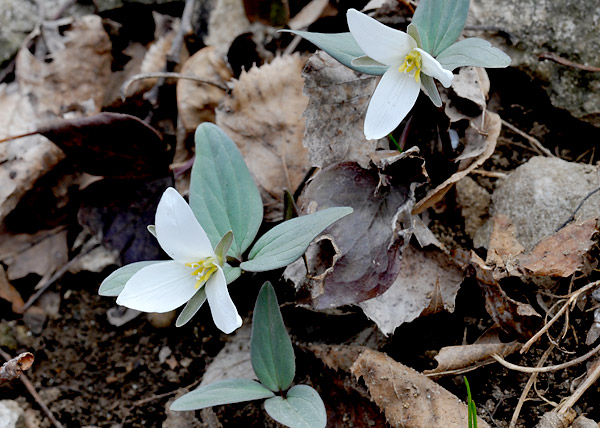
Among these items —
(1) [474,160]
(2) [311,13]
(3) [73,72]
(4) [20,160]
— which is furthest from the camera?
(3) [73,72]

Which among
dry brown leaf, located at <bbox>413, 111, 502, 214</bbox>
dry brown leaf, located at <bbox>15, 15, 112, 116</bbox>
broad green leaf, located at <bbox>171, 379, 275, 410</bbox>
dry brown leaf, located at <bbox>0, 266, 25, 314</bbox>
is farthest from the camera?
dry brown leaf, located at <bbox>15, 15, 112, 116</bbox>

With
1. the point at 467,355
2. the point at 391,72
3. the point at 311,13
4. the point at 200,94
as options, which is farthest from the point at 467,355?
the point at 311,13

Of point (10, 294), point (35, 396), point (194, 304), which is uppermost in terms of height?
point (194, 304)

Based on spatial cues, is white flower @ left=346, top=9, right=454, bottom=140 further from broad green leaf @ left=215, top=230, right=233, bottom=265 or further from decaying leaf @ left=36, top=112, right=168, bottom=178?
decaying leaf @ left=36, top=112, right=168, bottom=178

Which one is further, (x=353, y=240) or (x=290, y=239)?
(x=353, y=240)

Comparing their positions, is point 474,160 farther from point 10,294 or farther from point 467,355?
point 10,294

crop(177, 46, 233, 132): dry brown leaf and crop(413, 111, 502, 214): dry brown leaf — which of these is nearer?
crop(413, 111, 502, 214): dry brown leaf

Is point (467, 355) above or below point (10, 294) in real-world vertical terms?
above

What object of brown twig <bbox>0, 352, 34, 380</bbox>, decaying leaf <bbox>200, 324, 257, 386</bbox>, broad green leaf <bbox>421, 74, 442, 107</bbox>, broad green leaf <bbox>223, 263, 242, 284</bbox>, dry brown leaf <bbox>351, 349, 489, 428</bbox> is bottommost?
decaying leaf <bbox>200, 324, 257, 386</bbox>

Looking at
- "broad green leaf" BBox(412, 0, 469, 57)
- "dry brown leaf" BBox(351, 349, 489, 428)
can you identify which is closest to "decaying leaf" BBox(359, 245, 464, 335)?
"dry brown leaf" BBox(351, 349, 489, 428)
